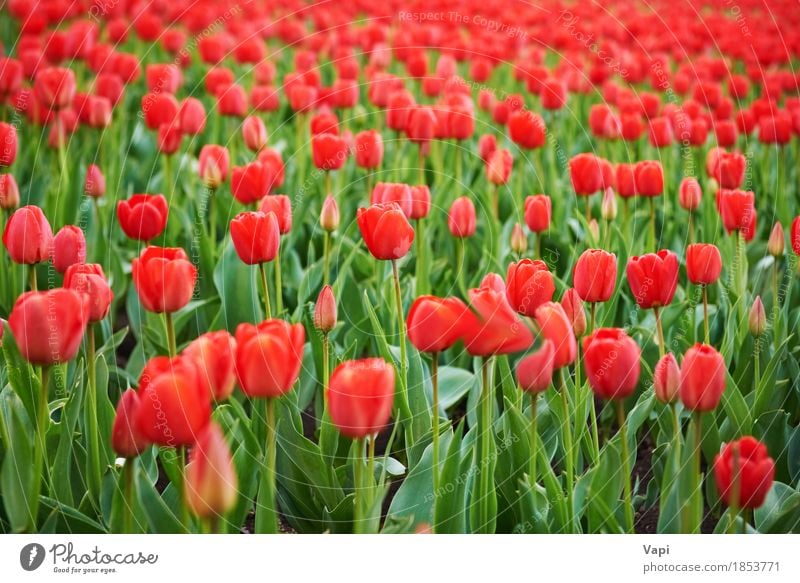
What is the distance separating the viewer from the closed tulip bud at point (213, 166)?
5.70ft

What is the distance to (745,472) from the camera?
1.02 m

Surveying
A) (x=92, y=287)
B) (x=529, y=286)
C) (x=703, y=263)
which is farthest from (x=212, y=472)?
(x=703, y=263)

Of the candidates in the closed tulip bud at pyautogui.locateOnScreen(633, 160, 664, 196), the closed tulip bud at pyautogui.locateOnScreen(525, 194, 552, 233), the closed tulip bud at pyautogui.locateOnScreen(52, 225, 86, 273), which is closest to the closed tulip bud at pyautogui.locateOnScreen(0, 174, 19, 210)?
the closed tulip bud at pyautogui.locateOnScreen(52, 225, 86, 273)

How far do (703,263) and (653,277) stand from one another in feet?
0.53

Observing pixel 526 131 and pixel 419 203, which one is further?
pixel 526 131

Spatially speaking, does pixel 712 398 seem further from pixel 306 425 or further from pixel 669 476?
pixel 306 425

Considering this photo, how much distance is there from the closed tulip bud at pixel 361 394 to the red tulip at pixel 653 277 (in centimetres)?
43

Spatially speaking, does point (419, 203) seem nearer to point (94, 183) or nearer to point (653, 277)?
point (653, 277)

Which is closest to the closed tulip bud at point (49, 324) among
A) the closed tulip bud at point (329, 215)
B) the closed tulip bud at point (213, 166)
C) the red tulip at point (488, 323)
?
the red tulip at point (488, 323)

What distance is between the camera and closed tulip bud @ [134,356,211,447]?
87 cm

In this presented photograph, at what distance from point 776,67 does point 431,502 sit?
80.0 inches

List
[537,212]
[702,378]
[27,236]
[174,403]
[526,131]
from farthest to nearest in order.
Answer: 1. [526,131]
2. [537,212]
3. [27,236]
4. [702,378]
5. [174,403]

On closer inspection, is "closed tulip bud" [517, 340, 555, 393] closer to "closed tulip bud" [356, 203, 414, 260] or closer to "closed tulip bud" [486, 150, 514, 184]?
"closed tulip bud" [356, 203, 414, 260]
